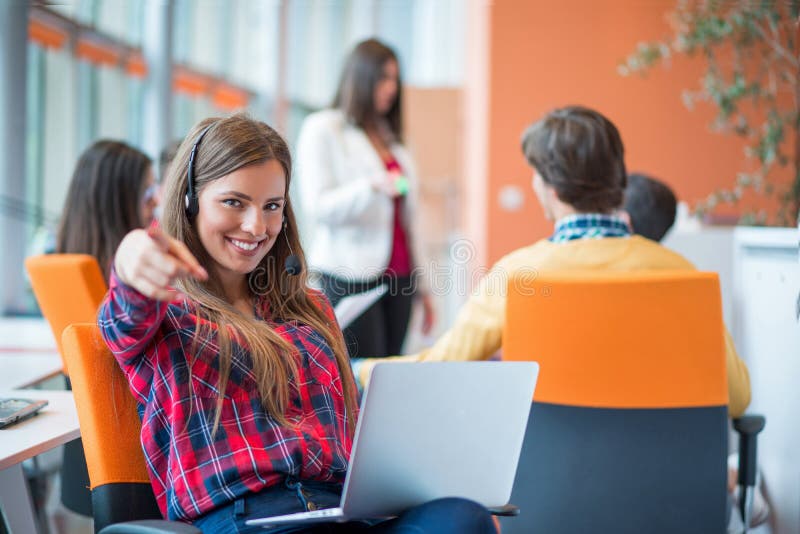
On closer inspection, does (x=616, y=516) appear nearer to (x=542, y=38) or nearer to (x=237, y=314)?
(x=237, y=314)

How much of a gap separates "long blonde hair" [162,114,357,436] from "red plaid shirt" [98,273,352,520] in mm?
20

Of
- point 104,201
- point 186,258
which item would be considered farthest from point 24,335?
point 186,258

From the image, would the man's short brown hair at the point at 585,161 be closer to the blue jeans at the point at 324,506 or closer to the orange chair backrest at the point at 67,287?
the blue jeans at the point at 324,506


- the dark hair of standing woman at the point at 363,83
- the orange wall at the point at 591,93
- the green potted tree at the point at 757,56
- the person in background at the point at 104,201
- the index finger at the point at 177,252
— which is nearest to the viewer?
the index finger at the point at 177,252

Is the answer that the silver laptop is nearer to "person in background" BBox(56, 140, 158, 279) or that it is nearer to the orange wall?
"person in background" BBox(56, 140, 158, 279)

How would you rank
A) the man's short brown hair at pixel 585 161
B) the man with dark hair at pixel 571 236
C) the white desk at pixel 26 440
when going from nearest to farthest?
the white desk at pixel 26 440 → the man with dark hair at pixel 571 236 → the man's short brown hair at pixel 585 161

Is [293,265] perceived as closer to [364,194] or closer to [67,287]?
[67,287]

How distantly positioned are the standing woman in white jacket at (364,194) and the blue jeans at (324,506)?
54.8 inches

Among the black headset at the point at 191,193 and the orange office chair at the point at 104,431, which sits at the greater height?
the black headset at the point at 191,193

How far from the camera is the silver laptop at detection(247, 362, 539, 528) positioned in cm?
116

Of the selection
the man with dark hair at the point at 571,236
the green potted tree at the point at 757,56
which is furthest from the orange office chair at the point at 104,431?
the green potted tree at the point at 757,56

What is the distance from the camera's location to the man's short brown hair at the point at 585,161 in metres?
1.92

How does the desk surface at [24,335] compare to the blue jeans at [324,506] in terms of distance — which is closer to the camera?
the blue jeans at [324,506]

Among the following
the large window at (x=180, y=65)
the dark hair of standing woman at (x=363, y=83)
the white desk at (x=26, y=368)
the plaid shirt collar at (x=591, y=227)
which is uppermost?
the large window at (x=180, y=65)
